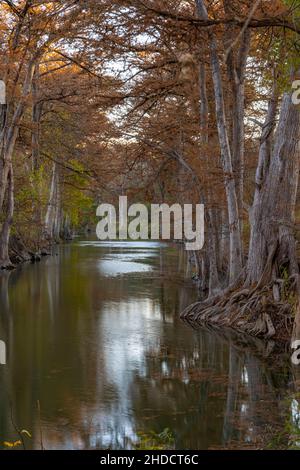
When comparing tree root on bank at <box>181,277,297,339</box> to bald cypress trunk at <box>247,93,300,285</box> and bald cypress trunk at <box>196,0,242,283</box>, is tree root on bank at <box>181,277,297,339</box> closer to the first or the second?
bald cypress trunk at <box>247,93,300,285</box>

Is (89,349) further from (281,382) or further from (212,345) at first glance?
(281,382)

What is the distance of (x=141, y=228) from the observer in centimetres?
5638

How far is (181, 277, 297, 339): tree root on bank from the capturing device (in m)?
12.9

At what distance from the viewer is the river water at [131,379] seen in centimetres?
732

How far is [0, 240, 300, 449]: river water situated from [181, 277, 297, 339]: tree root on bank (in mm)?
444

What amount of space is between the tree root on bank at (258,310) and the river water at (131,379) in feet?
1.46

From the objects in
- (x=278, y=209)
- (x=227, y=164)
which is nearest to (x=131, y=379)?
(x=278, y=209)

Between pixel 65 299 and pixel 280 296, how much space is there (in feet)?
25.1

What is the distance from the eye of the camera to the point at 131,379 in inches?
393

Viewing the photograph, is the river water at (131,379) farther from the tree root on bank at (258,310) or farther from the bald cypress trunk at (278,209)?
the bald cypress trunk at (278,209)

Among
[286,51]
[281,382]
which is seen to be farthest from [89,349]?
[286,51]

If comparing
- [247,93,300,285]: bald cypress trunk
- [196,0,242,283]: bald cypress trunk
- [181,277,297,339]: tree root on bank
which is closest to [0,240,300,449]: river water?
[181,277,297,339]: tree root on bank

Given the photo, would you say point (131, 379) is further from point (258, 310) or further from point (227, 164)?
point (227, 164)

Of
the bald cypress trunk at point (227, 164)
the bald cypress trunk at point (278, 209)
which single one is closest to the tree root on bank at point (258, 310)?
the bald cypress trunk at point (278, 209)
